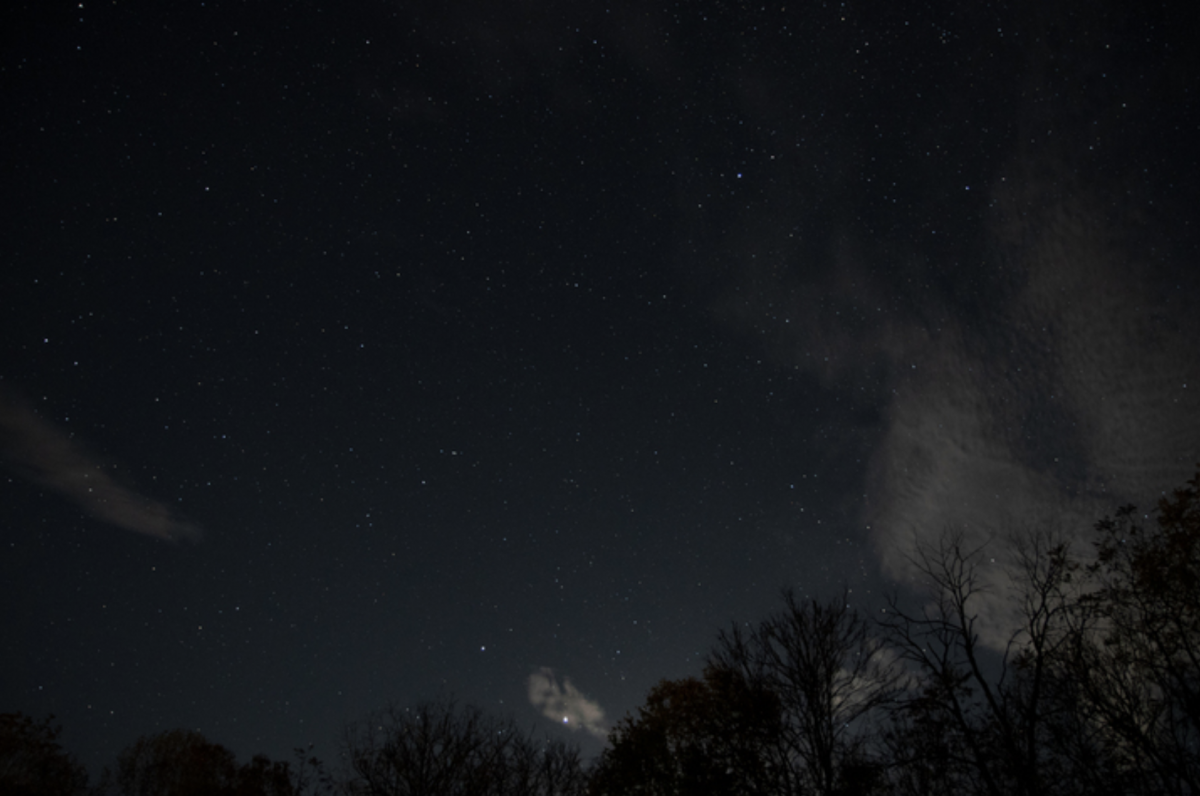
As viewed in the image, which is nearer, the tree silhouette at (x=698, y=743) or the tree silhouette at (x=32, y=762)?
the tree silhouette at (x=698, y=743)

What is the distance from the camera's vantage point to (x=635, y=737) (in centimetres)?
2077

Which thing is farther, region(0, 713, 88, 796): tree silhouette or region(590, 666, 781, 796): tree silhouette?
region(0, 713, 88, 796): tree silhouette

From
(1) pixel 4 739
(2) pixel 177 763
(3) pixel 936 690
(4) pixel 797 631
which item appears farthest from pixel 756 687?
(2) pixel 177 763

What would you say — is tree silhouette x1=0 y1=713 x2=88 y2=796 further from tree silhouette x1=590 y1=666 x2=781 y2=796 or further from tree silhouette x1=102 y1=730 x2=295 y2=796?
tree silhouette x1=590 y1=666 x2=781 y2=796

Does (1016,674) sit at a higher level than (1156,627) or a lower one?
lower

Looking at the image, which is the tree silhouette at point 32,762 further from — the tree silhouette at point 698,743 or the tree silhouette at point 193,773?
the tree silhouette at point 698,743

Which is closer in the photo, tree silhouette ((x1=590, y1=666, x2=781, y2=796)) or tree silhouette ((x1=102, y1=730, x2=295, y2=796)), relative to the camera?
tree silhouette ((x1=590, y1=666, x2=781, y2=796))

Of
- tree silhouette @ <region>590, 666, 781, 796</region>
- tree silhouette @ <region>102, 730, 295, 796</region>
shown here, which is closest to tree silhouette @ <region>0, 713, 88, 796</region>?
tree silhouette @ <region>102, 730, 295, 796</region>

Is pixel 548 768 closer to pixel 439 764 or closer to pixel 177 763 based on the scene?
pixel 439 764

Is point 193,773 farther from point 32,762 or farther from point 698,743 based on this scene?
point 698,743

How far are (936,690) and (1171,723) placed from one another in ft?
12.6

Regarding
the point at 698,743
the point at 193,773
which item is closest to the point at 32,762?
the point at 193,773

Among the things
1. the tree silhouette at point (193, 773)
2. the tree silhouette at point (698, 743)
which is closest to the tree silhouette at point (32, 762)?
the tree silhouette at point (193, 773)

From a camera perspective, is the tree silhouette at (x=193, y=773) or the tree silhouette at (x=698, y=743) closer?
the tree silhouette at (x=698, y=743)
